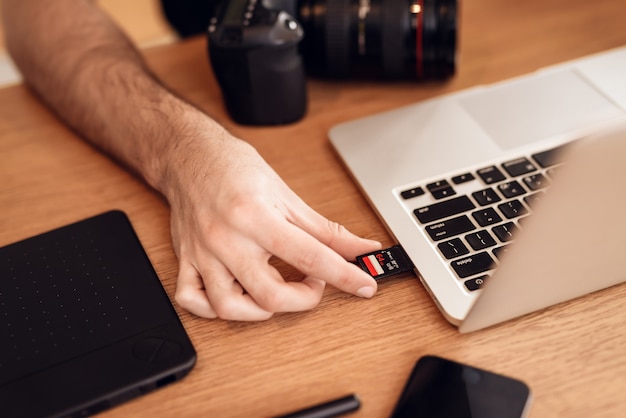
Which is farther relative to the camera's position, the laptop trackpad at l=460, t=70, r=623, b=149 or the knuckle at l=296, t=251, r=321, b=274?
the laptop trackpad at l=460, t=70, r=623, b=149

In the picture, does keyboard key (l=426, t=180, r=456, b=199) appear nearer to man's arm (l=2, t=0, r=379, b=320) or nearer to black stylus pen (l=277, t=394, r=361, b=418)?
man's arm (l=2, t=0, r=379, b=320)

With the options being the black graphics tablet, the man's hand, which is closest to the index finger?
the man's hand

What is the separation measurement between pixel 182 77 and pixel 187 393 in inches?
18.5

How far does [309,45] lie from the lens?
0.79m

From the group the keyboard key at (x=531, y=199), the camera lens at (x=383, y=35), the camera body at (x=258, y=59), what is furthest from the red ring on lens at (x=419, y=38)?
the keyboard key at (x=531, y=199)

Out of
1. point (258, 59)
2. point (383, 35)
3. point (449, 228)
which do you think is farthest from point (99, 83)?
point (449, 228)

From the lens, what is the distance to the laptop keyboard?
1.84 feet

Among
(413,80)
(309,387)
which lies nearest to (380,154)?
(413,80)

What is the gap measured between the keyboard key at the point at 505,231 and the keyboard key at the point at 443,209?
0.03 meters

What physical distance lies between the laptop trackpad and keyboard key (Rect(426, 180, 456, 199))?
0.30ft

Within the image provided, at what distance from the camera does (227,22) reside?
70 centimetres

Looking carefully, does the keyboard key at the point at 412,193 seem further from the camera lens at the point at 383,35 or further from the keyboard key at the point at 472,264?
the camera lens at the point at 383,35

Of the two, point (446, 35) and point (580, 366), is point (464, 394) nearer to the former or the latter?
point (580, 366)

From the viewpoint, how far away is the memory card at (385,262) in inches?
22.5
